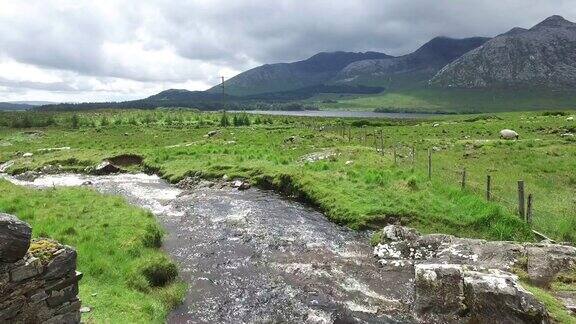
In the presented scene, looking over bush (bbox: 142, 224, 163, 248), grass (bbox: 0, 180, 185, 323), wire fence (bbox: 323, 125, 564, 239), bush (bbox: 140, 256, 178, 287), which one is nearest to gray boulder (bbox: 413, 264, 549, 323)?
wire fence (bbox: 323, 125, 564, 239)

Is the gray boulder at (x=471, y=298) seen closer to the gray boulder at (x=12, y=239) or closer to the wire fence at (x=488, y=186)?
the wire fence at (x=488, y=186)

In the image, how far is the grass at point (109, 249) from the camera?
55.5ft

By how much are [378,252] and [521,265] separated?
7.07 metres

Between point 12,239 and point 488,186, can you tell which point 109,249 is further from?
point 488,186

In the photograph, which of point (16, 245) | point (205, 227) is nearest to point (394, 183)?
point (205, 227)

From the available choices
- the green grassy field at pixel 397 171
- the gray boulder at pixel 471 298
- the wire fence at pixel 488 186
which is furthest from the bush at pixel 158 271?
the wire fence at pixel 488 186

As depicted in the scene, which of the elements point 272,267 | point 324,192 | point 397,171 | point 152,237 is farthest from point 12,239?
point 397,171

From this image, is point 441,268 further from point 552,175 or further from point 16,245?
point 552,175

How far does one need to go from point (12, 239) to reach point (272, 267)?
12.5 meters

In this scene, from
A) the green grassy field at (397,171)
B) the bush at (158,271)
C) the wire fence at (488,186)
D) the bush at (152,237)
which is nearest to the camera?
the bush at (158,271)

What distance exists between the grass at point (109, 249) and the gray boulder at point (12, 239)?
1.06 m

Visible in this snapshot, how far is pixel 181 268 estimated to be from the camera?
21828mm

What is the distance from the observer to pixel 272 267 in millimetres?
22094

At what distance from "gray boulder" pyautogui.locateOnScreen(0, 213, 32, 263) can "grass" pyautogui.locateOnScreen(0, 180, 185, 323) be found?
1059 millimetres
